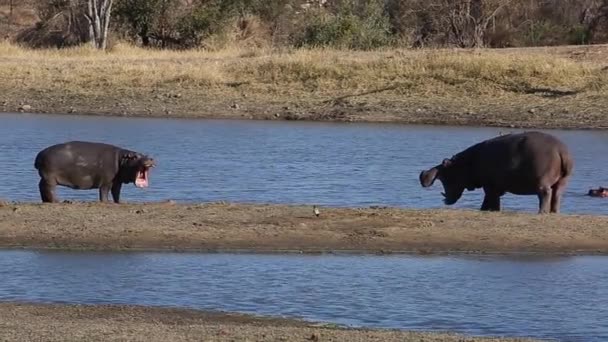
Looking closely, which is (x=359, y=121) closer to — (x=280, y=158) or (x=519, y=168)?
(x=280, y=158)

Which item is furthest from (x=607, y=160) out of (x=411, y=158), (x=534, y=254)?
(x=534, y=254)

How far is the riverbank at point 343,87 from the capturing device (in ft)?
109

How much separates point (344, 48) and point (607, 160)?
60.0ft

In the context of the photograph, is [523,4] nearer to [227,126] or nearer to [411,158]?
[227,126]

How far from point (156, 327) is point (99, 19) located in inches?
1559

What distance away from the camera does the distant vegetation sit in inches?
1880

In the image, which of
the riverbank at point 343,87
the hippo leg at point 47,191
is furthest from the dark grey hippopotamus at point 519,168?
the riverbank at point 343,87

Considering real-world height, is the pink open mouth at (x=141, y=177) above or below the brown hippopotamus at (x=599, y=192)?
above

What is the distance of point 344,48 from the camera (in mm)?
42969

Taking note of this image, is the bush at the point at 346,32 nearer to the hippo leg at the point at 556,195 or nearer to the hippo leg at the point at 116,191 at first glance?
the hippo leg at the point at 116,191

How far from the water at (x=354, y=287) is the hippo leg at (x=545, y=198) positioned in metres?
2.45

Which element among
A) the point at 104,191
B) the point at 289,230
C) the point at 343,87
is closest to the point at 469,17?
the point at 343,87

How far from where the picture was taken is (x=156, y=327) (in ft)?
34.5

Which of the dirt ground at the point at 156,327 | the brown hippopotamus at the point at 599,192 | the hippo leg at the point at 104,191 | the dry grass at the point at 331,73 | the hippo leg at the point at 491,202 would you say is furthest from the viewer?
the dry grass at the point at 331,73
